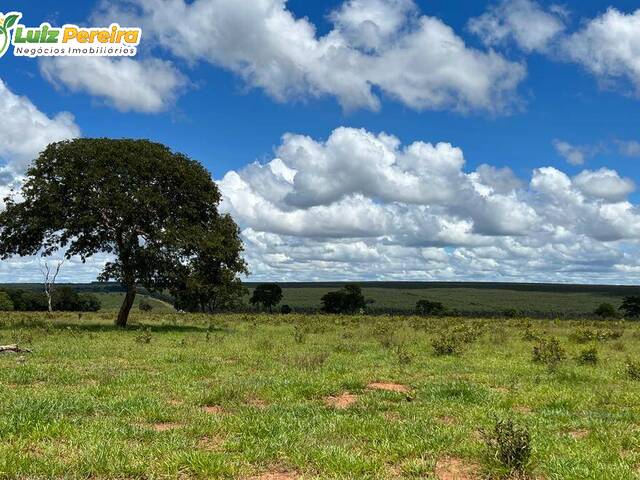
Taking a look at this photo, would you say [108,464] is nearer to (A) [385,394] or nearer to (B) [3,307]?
(A) [385,394]

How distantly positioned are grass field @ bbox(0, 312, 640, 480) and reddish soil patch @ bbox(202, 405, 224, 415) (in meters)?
0.07

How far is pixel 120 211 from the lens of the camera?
1348 inches

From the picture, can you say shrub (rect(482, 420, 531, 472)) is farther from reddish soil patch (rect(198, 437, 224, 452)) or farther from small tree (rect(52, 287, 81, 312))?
small tree (rect(52, 287, 81, 312))

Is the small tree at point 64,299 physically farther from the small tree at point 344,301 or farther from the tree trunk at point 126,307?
the tree trunk at point 126,307

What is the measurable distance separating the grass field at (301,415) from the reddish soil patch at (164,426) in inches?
2.0

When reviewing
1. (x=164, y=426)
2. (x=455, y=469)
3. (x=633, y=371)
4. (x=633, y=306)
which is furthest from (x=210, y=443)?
(x=633, y=306)

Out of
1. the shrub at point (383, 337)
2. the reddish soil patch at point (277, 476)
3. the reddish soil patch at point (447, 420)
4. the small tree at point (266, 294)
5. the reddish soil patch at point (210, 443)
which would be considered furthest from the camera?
the small tree at point (266, 294)

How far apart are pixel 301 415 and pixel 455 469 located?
409 cm

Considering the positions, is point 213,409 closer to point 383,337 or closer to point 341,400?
point 341,400

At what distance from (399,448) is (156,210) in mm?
29947

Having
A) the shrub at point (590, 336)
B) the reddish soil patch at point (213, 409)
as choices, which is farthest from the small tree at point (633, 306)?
the reddish soil patch at point (213, 409)

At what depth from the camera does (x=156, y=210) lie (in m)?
35.9

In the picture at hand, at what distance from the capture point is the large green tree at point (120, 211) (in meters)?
34.6

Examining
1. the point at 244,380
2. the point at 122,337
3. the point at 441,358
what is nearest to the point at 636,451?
the point at 244,380
